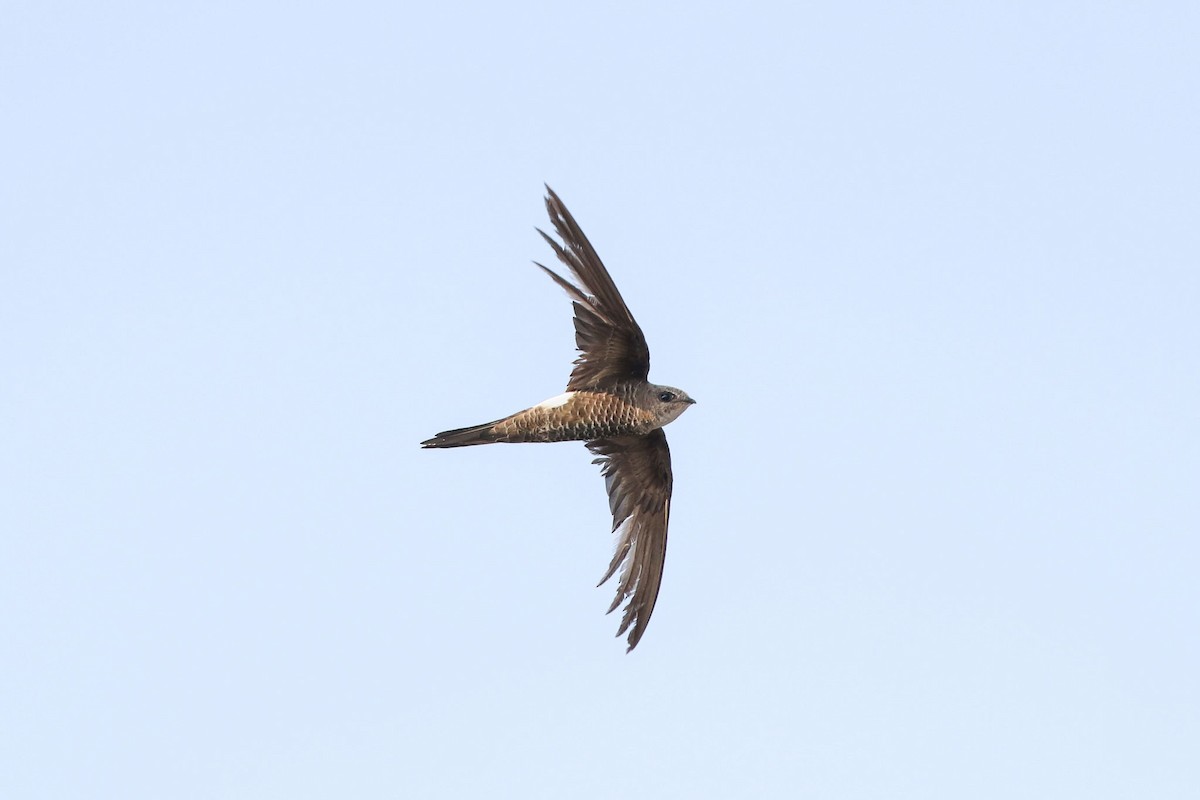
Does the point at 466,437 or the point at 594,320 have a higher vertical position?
the point at 594,320

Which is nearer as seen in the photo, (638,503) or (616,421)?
(616,421)

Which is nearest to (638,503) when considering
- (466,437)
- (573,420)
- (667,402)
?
(667,402)

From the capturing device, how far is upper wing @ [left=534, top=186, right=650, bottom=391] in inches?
680

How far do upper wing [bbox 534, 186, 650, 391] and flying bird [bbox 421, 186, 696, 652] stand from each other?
1cm

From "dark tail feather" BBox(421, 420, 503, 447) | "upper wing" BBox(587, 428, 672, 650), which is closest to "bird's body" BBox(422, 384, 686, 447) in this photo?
"dark tail feather" BBox(421, 420, 503, 447)

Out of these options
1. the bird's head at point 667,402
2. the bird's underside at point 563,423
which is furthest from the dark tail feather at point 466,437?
the bird's head at point 667,402

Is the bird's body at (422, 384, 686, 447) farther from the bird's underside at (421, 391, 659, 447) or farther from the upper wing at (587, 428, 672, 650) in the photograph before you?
the upper wing at (587, 428, 672, 650)

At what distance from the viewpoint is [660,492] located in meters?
20.2

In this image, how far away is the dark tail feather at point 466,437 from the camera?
1817 centimetres

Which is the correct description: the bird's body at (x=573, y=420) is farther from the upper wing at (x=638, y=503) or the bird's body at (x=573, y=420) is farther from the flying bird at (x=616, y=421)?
the upper wing at (x=638, y=503)

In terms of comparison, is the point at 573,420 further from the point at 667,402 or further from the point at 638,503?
the point at 638,503

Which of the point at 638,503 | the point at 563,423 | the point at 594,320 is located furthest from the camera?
the point at 638,503

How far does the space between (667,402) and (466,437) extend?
2.36 m

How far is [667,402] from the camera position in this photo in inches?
747
